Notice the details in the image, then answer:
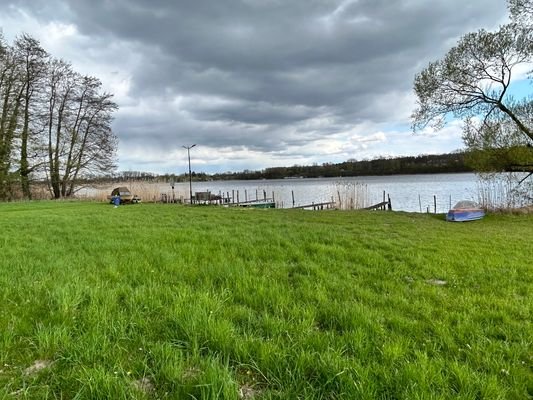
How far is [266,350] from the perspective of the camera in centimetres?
246

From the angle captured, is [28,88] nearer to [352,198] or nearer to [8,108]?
[8,108]

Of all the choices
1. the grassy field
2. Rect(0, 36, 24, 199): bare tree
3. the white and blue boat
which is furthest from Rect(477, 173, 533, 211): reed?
Rect(0, 36, 24, 199): bare tree

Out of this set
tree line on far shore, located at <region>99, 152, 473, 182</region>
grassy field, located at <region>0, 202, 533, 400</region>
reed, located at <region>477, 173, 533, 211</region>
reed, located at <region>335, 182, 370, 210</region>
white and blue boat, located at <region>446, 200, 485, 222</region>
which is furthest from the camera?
tree line on far shore, located at <region>99, 152, 473, 182</region>

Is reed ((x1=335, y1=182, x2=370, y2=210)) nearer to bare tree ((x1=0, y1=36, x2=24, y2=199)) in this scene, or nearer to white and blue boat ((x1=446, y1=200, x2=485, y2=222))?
white and blue boat ((x1=446, y1=200, x2=485, y2=222))

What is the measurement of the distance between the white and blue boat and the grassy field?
33.1 ft

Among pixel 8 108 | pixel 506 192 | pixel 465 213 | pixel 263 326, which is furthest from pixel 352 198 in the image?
pixel 8 108

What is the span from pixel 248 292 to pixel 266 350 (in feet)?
4.56

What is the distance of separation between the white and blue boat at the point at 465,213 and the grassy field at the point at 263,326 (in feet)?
33.1

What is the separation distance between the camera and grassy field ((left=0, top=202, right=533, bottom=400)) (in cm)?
212

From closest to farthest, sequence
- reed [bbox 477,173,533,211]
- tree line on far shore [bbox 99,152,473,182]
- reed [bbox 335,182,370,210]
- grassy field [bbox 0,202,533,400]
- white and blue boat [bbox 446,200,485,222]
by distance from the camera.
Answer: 1. grassy field [bbox 0,202,533,400]
2. white and blue boat [bbox 446,200,485,222]
3. reed [bbox 477,173,533,211]
4. reed [bbox 335,182,370,210]
5. tree line on far shore [bbox 99,152,473,182]

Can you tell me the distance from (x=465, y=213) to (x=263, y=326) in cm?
1512

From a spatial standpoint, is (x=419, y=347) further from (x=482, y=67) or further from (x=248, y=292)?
(x=482, y=67)

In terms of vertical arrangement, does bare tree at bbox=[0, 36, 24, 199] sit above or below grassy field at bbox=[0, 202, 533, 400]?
above

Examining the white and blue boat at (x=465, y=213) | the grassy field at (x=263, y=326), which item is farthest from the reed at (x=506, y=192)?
the grassy field at (x=263, y=326)
